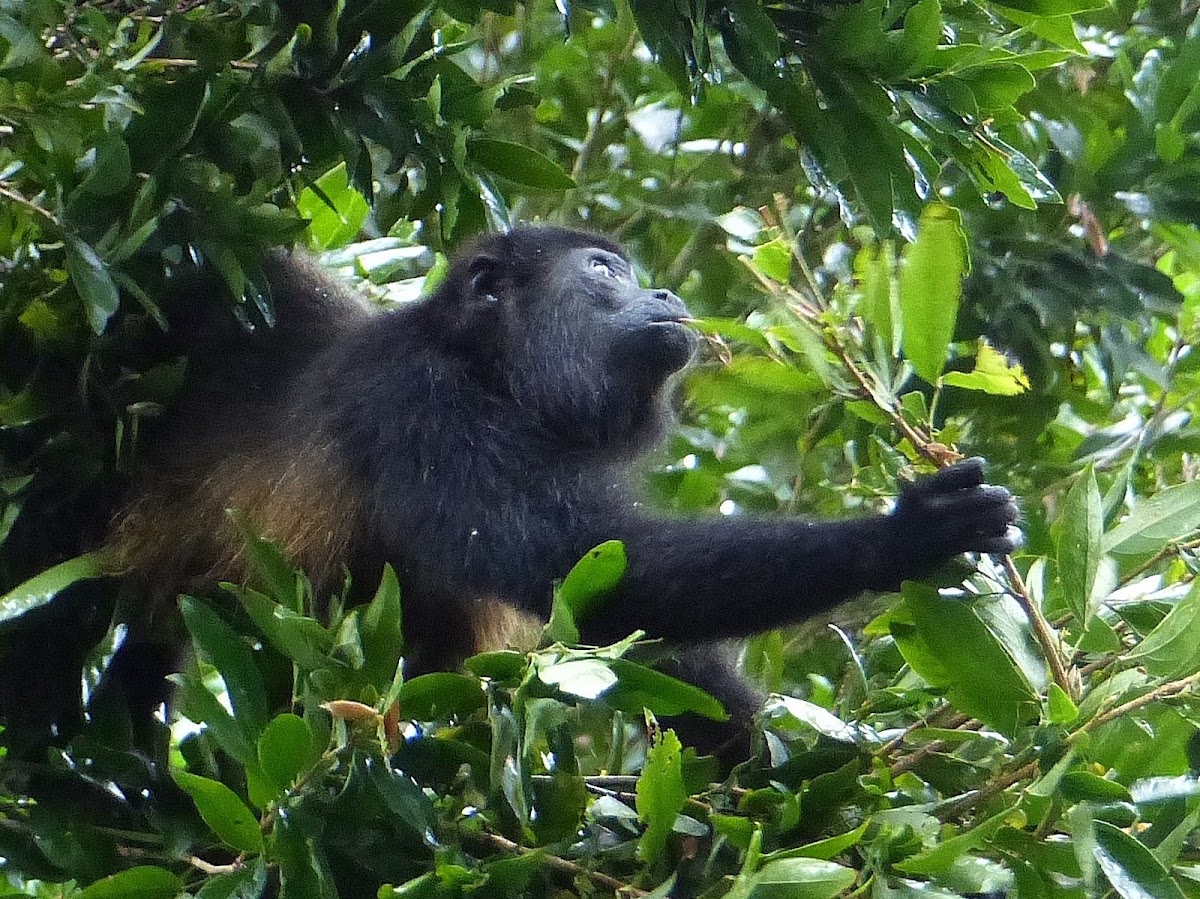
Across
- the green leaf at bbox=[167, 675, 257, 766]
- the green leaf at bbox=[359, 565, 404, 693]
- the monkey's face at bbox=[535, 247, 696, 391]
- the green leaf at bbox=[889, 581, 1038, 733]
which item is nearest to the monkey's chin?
the monkey's face at bbox=[535, 247, 696, 391]

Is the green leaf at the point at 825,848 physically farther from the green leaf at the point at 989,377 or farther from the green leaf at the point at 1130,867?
the green leaf at the point at 989,377

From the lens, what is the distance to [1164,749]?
1881 mm

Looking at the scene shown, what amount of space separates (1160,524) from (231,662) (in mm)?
1251

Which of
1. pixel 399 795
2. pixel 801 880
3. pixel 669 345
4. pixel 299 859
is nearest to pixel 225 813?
pixel 299 859

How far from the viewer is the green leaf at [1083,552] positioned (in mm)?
1885

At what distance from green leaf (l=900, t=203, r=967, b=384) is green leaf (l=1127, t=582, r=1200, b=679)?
436mm

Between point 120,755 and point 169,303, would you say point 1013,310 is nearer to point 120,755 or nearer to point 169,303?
point 169,303

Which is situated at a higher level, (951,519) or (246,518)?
(951,519)

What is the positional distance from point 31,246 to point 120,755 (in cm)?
82

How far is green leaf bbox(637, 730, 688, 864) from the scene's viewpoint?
1.80 metres

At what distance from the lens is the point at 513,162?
8.27ft

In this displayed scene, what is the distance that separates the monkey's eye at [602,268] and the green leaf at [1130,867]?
1.87 m

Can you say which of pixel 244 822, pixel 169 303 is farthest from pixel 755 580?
pixel 169 303

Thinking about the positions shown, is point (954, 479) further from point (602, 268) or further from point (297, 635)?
point (602, 268)
